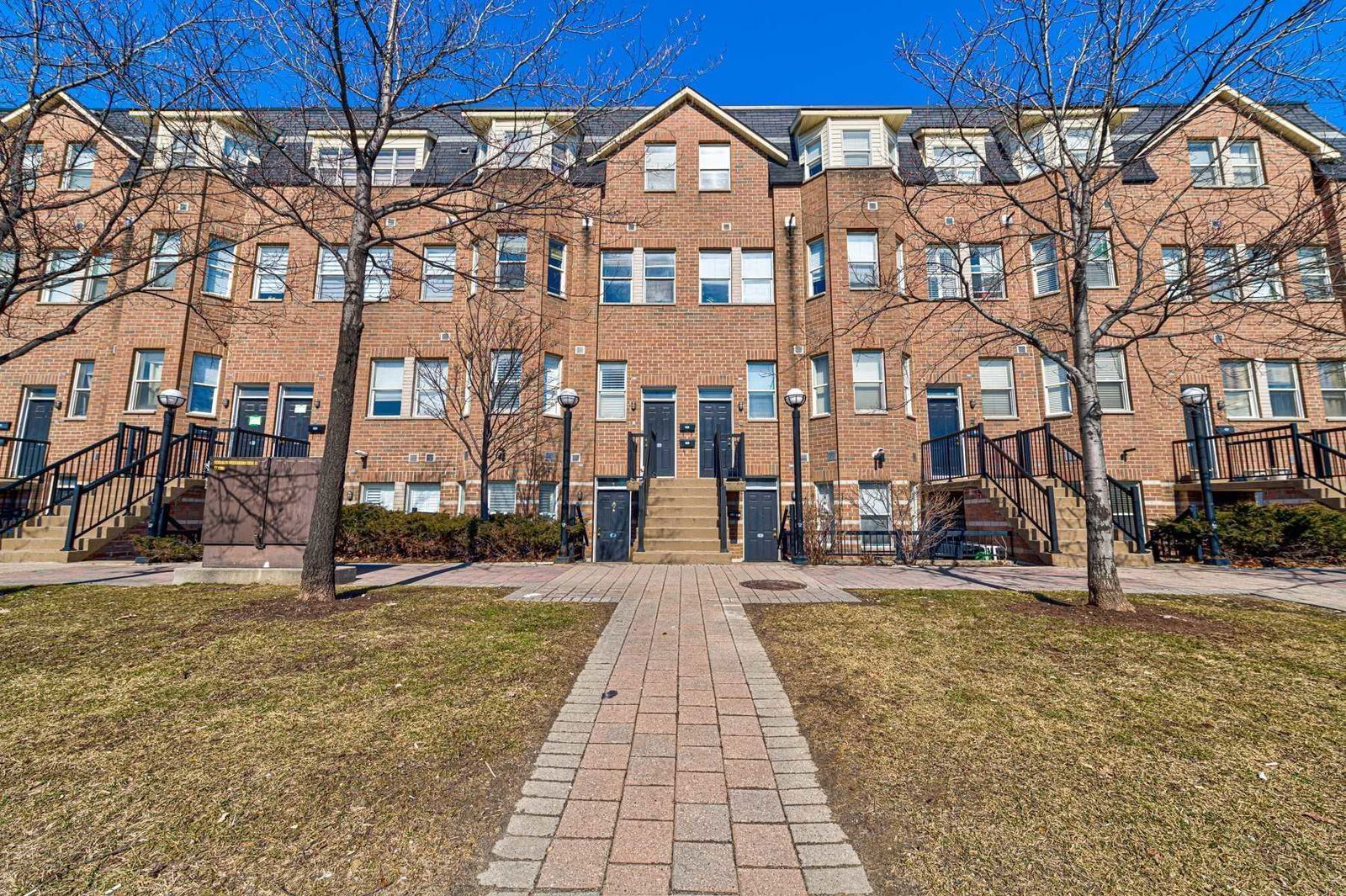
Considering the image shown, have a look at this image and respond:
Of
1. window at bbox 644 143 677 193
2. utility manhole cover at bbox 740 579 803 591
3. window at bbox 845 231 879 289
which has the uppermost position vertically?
window at bbox 644 143 677 193

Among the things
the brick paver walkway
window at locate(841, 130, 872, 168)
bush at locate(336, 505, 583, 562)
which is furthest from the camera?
window at locate(841, 130, 872, 168)

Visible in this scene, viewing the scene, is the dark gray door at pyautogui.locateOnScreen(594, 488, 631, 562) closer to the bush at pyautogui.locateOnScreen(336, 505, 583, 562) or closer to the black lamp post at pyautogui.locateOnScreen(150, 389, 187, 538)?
the bush at pyautogui.locateOnScreen(336, 505, 583, 562)

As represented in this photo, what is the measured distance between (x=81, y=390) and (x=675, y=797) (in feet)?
69.7

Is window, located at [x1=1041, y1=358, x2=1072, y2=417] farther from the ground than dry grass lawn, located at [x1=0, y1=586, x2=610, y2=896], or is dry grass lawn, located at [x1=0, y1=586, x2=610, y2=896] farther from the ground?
window, located at [x1=1041, y1=358, x2=1072, y2=417]

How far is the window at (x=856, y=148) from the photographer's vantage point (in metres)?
16.7

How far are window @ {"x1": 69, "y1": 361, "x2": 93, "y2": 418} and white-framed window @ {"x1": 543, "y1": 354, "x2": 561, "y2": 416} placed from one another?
1248 centimetres

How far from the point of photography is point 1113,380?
1499cm

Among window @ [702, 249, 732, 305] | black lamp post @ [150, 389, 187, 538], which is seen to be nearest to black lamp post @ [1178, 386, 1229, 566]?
window @ [702, 249, 732, 305]

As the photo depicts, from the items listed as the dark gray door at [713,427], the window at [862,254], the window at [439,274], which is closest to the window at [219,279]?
the window at [439,274]

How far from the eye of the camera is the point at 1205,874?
1910mm

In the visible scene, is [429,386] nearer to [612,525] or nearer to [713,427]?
[612,525]

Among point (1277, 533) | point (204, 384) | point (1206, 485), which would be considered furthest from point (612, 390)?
point (1277, 533)

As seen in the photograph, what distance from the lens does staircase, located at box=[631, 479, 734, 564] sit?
11086 millimetres

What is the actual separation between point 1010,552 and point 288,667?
1309cm
